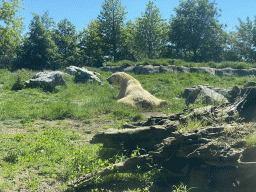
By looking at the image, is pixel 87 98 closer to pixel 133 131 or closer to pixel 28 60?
pixel 133 131

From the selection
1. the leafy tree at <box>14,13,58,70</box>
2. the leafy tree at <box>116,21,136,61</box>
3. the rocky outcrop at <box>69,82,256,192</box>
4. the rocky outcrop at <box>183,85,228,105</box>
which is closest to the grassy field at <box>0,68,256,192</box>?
the rocky outcrop at <box>69,82,256,192</box>

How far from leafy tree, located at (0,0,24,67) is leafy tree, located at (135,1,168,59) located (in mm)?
20961

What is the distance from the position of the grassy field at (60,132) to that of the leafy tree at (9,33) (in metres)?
28.4

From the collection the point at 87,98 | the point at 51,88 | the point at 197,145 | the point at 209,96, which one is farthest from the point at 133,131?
the point at 51,88

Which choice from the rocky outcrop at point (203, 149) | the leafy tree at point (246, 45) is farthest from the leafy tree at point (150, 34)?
the rocky outcrop at point (203, 149)

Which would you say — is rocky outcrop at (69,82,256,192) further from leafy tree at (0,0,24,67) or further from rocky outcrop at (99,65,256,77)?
leafy tree at (0,0,24,67)

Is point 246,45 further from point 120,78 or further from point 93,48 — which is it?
point 120,78

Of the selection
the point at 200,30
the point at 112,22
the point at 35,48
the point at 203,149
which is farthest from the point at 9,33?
the point at 203,149

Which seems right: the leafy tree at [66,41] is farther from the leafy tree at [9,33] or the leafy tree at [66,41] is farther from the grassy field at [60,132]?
the grassy field at [60,132]

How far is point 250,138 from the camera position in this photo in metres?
4.26

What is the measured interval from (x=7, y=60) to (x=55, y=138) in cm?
4211

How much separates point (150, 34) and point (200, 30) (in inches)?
334

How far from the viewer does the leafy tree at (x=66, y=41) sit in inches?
1919

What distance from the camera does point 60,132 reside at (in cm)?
758
